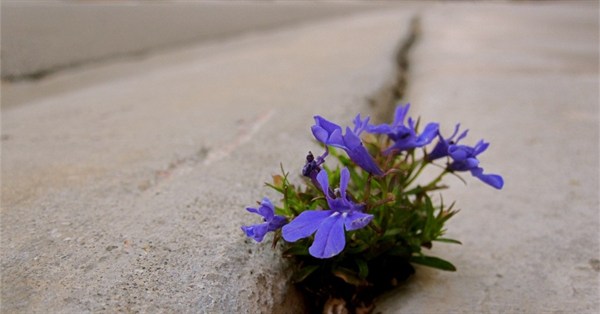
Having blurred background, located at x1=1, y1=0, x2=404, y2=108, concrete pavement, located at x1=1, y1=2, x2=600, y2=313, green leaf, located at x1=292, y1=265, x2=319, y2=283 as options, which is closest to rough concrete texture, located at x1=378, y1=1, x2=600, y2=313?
concrete pavement, located at x1=1, y1=2, x2=600, y2=313

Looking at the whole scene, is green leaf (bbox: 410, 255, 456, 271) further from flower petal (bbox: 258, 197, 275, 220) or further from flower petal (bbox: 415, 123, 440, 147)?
flower petal (bbox: 258, 197, 275, 220)

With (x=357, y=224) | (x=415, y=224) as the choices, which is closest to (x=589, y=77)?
(x=415, y=224)

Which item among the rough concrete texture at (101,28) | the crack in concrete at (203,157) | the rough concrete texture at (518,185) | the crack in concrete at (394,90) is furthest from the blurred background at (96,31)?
the rough concrete texture at (518,185)

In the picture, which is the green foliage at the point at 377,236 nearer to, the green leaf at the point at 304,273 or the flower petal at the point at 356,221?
the green leaf at the point at 304,273

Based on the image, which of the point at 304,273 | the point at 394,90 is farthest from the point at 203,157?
the point at 394,90

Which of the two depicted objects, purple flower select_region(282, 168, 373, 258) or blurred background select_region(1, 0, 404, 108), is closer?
purple flower select_region(282, 168, 373, 258)

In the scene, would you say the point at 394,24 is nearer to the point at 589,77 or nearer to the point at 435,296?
the point at 589,77
